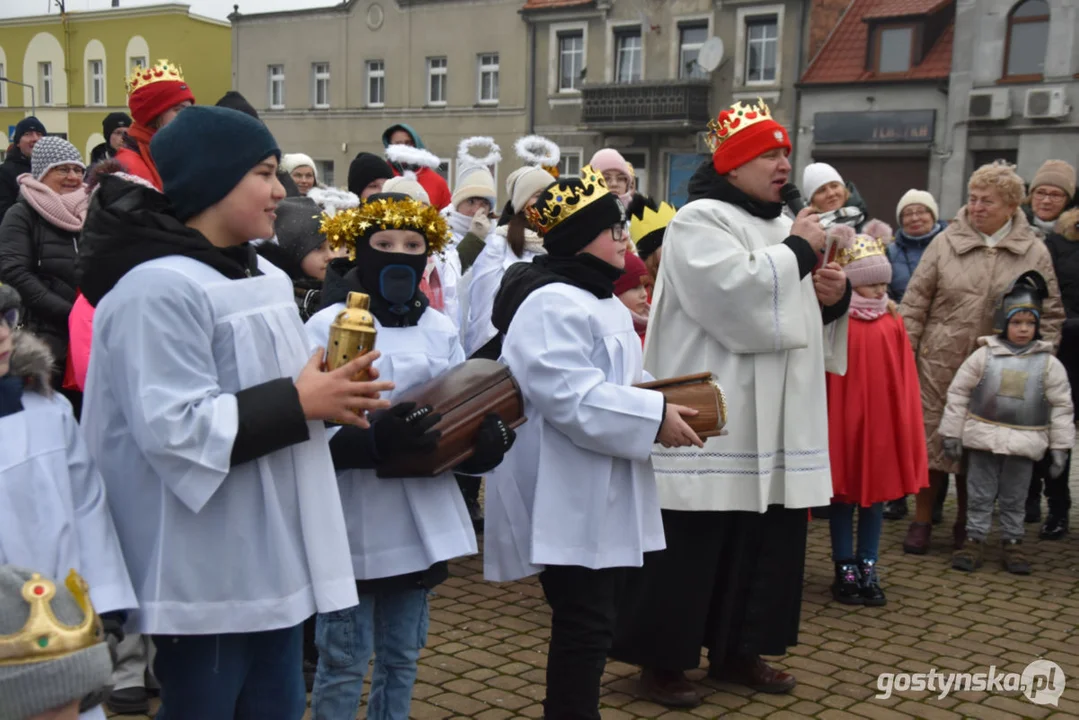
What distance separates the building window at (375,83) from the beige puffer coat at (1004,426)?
1223 inches

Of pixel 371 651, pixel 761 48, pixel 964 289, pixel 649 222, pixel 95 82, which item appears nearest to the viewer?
pixel 371 651

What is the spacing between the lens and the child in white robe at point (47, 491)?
2189 mm

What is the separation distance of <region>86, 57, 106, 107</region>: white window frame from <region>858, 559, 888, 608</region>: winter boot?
40.8 meters

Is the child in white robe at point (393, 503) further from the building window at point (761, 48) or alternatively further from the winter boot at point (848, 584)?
the building window at point (761, 48)

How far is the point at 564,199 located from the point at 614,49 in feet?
93.0

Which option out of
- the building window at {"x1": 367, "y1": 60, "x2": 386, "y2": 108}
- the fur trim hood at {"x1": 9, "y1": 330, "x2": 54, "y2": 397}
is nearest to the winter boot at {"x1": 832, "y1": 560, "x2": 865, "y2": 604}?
the fur trim hood at {"x1": 9, "y1": 330, "x2": 54, "y2": 397}

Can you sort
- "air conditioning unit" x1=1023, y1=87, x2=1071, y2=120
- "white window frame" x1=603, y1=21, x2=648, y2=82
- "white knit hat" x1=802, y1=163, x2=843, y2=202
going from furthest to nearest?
1. "white window frame" x1=603, y1=21, x2=648, y2=82
2. "air conditioning unit" x1=1023, y1=87, x2=1071, y2=120
3. "white knit hat" x1=802, y1=163, x2=843, y2=202

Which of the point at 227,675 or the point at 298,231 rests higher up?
the point at 298,231

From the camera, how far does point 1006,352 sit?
637cm

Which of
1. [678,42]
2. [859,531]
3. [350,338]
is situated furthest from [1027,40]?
[350,338]

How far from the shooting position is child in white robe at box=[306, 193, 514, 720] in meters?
3.17

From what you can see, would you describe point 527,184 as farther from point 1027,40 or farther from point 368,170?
point 1027,40

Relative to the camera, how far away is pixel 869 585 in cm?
563

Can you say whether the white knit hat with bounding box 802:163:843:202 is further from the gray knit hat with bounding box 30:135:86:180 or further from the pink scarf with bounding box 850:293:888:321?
the gray knit hat with bounding box 30:135:86:180
